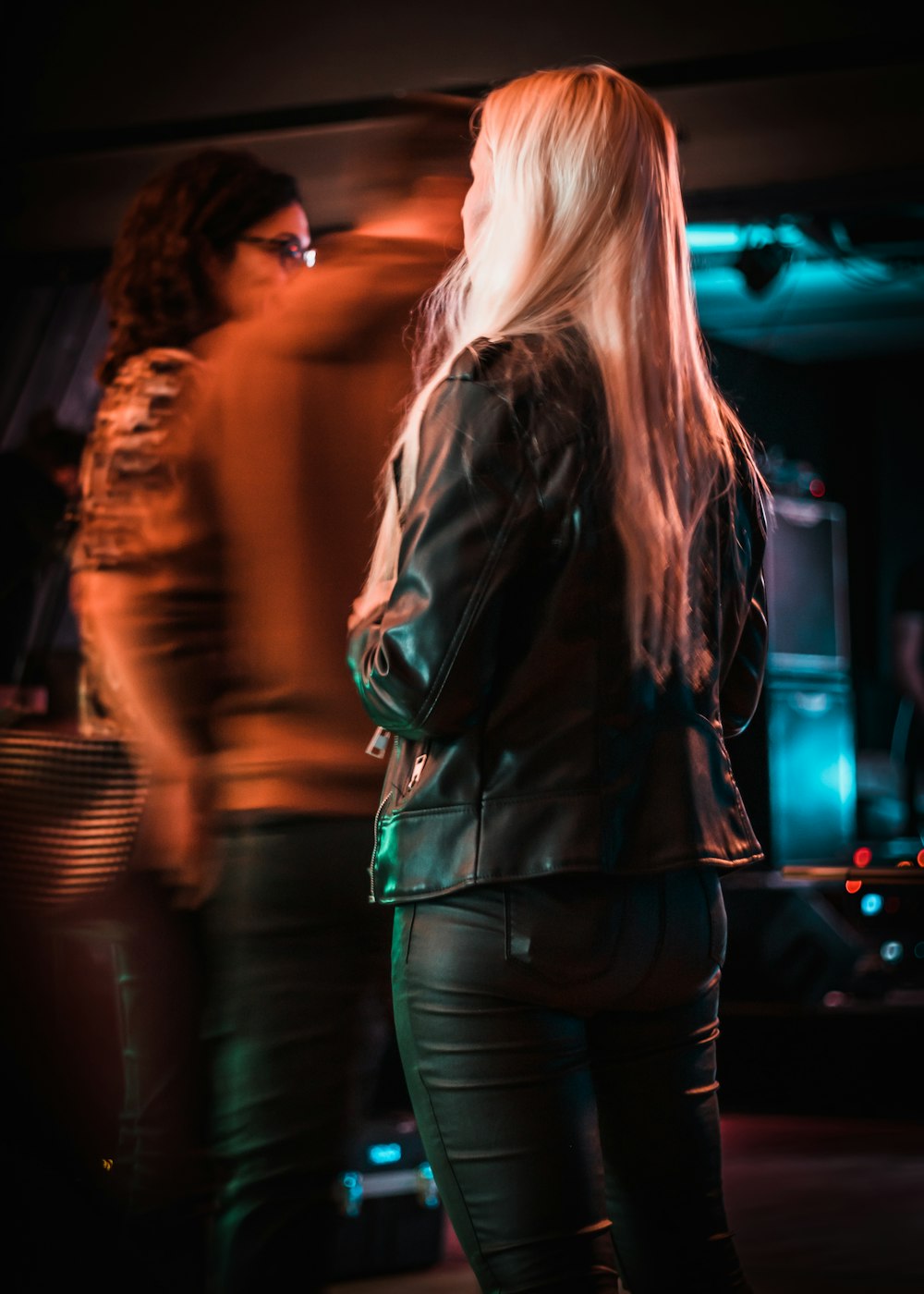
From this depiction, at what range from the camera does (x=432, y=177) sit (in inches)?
56.4

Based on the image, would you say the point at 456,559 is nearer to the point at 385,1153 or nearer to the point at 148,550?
the point at 148,550

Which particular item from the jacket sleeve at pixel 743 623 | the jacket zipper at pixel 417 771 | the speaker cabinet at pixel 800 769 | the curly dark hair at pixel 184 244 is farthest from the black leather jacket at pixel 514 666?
the speaker cabinet at pixel 800 769

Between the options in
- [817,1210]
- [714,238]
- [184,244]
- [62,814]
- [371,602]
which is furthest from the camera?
Answer: [714,238]

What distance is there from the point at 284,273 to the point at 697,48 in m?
1.89

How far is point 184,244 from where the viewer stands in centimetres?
197

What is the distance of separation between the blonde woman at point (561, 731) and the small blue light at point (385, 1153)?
156 centimetres

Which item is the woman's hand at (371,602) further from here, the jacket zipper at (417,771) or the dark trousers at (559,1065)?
the dark trousers at (559,1065)

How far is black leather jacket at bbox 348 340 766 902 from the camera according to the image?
1.21 m

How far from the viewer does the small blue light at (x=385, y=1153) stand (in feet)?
9.25

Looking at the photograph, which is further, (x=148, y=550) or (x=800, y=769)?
(x=800, y=769)

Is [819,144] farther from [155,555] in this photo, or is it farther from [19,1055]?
[19,1055]

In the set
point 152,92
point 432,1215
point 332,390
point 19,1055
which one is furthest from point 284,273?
point 152,92

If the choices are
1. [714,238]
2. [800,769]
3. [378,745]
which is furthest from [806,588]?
[378,745]

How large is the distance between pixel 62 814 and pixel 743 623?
72cm
